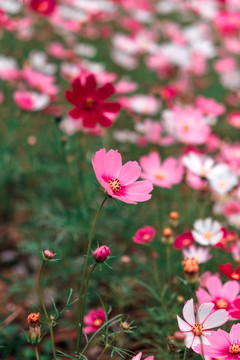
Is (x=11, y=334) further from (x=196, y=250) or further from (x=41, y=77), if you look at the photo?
(x=41, y=77)

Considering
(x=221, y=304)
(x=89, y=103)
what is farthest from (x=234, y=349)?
(x=89, y=103)

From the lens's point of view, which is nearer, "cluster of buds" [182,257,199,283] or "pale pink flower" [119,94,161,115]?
"cluster of buds" [182,257,199,283]

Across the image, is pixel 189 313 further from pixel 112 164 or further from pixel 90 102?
pixel 90 102

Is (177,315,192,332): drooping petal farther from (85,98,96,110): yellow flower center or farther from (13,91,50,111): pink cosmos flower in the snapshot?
(13,91,50,111): pink cosmos flower

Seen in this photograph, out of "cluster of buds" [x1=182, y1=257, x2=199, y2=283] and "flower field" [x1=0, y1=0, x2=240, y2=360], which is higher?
"cluster of buds" [x1=182, y1=257, x2=199, y2=283]

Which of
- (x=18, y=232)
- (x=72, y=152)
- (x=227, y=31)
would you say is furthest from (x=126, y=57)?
(x=18, y=232)

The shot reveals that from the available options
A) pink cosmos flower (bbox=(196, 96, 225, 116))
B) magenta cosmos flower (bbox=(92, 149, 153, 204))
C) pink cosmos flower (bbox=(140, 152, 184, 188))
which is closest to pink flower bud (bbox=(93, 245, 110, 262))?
magenta cosmos flower (bbox=(92, 149, 153, 204))
